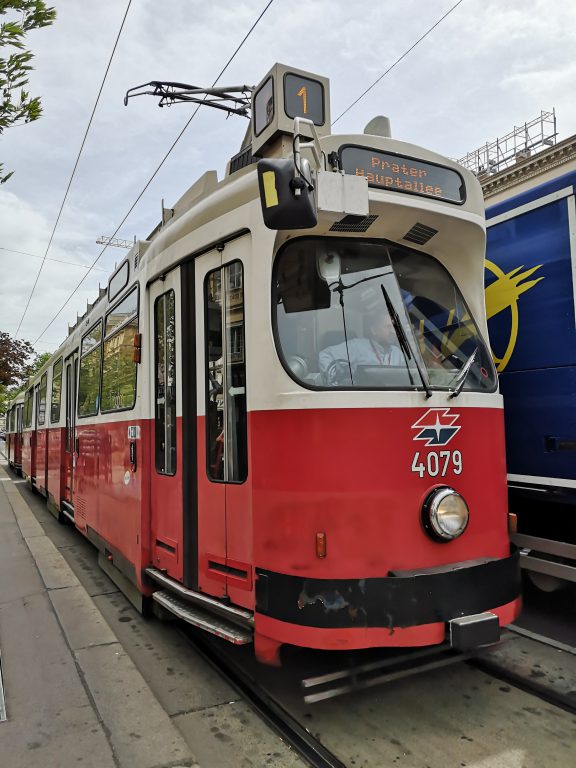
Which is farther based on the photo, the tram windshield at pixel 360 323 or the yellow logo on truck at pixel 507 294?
the yellow logo on truck at pixel 507 294

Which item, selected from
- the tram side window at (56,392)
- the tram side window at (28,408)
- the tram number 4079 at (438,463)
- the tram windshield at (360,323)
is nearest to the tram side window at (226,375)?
the tram windshield at (360,323)

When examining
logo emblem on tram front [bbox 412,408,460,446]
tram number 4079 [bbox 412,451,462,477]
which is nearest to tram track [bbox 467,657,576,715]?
tram number 4079 [bbox 412,451,462,477]

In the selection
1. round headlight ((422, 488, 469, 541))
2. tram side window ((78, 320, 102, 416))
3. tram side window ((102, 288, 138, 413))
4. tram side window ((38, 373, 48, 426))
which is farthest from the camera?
tram side window ((38, 373, 48, 426))

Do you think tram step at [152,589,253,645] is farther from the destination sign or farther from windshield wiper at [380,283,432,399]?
the destination sign

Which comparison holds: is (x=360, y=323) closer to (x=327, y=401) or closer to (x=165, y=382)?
(x=327, y=401)

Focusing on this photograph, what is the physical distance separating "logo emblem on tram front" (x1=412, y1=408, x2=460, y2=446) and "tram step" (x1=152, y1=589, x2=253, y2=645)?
1481mm

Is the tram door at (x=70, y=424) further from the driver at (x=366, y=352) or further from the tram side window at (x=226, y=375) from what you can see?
the driver at (x=366, y=352)

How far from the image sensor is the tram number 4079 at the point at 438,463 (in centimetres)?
316

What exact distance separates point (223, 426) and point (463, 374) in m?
1.50

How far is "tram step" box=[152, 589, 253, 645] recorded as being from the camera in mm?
3275

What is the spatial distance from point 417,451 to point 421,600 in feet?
2.51

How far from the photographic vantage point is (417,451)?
317cm

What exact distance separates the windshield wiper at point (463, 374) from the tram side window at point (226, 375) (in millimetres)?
1241

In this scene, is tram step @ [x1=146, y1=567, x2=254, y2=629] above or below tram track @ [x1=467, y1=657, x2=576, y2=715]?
above
